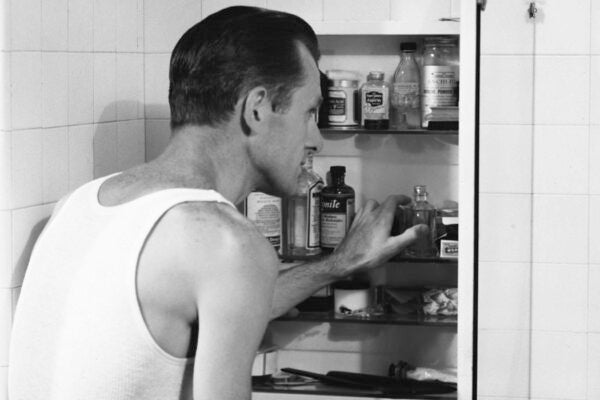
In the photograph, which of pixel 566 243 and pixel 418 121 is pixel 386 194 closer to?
pixel 418 121

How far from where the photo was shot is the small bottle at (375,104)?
2322 millimetres

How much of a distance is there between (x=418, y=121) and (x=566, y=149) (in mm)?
358

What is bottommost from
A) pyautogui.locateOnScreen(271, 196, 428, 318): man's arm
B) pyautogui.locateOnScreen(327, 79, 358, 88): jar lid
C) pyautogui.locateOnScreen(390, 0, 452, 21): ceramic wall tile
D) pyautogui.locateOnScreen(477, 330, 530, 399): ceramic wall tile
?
pyautogui.locateOnScreen(477, 330, 530, 399): ceramic wall tile

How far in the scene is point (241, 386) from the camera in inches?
45.3

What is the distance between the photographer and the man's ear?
129 cm

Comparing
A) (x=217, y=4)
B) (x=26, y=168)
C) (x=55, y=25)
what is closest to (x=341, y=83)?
(x=217, y=4)

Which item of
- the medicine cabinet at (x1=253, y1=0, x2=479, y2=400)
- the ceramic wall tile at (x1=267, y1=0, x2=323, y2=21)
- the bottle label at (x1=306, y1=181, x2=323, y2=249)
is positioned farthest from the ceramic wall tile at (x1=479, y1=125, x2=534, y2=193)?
the ceramic wall tile at (x1=267, y1=0, x2=323, y2=21)

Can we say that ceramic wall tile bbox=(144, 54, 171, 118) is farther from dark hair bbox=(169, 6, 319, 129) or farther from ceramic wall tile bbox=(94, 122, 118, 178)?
dark hair bbox=(169, 6, 319, 129)

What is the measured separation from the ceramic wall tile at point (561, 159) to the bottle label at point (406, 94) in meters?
0.30

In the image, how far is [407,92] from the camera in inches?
92.1

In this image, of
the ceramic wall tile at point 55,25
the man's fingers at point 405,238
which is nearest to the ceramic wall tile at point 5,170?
the ceramic wall tile at point 55,25

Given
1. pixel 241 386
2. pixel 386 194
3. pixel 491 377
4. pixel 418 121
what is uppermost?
pixel 418 121

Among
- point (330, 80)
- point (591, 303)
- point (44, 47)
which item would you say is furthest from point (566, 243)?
point (44, 47)

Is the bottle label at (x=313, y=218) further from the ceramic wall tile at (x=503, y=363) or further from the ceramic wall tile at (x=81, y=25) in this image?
the ceramic wall tile at (x=81, y=25)
